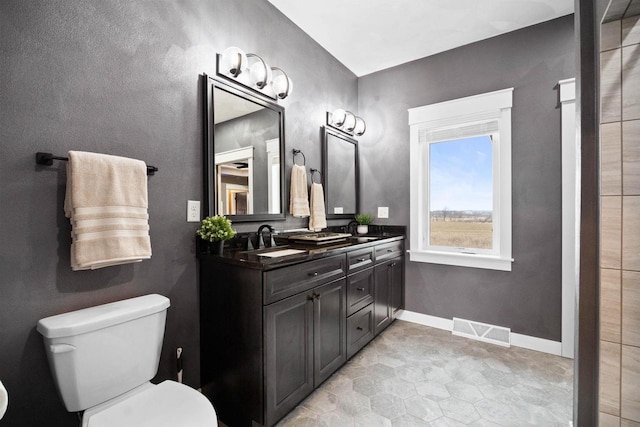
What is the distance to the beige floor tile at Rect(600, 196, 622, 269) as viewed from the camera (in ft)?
3.97

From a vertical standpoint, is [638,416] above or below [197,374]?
above

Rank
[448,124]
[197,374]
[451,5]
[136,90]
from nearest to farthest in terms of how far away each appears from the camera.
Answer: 1. [136,90]
2. [197,374]
3. [451,5]
4. [448,124]

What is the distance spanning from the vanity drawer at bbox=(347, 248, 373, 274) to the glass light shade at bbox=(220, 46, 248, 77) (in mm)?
1437

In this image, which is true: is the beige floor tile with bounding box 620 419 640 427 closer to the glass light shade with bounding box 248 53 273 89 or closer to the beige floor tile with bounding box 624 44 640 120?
the beige floor tile with bounding box 624 44 640 120

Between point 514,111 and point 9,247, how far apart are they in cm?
338

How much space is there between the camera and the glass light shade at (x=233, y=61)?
6.06ft

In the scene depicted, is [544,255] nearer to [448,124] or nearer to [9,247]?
[448,124]

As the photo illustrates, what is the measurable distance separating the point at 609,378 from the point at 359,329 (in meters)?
1.39

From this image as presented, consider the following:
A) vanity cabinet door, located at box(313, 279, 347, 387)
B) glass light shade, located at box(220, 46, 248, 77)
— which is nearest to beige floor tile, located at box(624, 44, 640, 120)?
vanity cabinet door, located at box(313, 279, 347, 387)

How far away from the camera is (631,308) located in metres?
1.19

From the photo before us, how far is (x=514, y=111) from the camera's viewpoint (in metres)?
2.56

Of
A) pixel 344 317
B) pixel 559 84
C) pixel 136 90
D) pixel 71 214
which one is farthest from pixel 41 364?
pixel 559 84

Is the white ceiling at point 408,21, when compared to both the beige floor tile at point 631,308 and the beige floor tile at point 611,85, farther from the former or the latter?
the beige floor tile at point 631,308

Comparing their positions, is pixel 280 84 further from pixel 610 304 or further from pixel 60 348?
pixel 610 304
